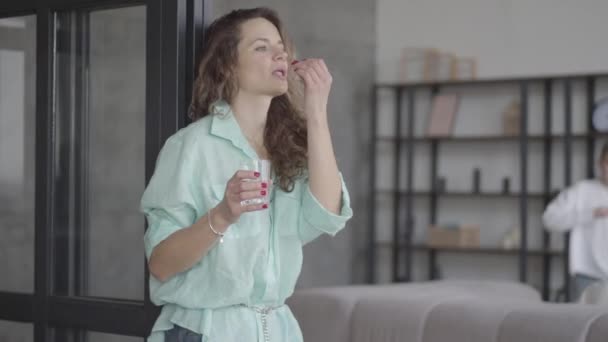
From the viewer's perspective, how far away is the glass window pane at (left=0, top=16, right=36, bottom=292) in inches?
88.8

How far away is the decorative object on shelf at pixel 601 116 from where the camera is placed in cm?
711

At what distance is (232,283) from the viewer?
5.54 ft

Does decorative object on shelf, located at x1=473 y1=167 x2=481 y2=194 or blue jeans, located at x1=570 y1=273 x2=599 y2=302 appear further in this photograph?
decorative object on shelf, located at x1=473 y1=167 x2=481 y2=194

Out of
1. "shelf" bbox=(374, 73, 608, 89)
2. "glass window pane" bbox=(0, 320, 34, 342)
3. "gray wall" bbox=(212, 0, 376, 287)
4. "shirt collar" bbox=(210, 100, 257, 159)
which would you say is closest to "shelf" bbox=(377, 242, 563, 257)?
"gray wall" bbox=(212, 0, 376, 287)

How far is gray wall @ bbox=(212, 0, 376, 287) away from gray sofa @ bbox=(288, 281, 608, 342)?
330 centimetres

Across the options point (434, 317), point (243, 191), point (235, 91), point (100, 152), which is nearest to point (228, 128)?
point (235, 91)

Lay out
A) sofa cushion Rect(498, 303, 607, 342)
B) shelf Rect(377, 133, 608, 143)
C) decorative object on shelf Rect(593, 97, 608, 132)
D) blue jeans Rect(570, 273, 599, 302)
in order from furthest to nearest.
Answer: shelf Rect(377, 133, 608, 143)
decorative object on shelf Rect(593, 97, 608, 132)
blue jeans Rect(570, 273, 599, 302)
sofa cushion Rect(498, 303, 607, 342)

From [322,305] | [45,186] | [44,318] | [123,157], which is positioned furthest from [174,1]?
[322,305]

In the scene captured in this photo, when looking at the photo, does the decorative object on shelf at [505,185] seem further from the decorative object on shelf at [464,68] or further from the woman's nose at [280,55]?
the woman's nose at [280,55]

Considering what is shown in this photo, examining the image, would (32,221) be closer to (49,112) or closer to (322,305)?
(49,112)

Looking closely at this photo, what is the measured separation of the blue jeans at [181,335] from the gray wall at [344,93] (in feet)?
19.1

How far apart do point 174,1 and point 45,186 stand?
21.8 inches

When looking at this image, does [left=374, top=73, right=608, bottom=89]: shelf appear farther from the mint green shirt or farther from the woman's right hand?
the woman's right hand

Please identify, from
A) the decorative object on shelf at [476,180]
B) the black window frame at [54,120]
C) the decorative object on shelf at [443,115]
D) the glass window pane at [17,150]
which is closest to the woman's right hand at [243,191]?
the black window frame at [54,120]
